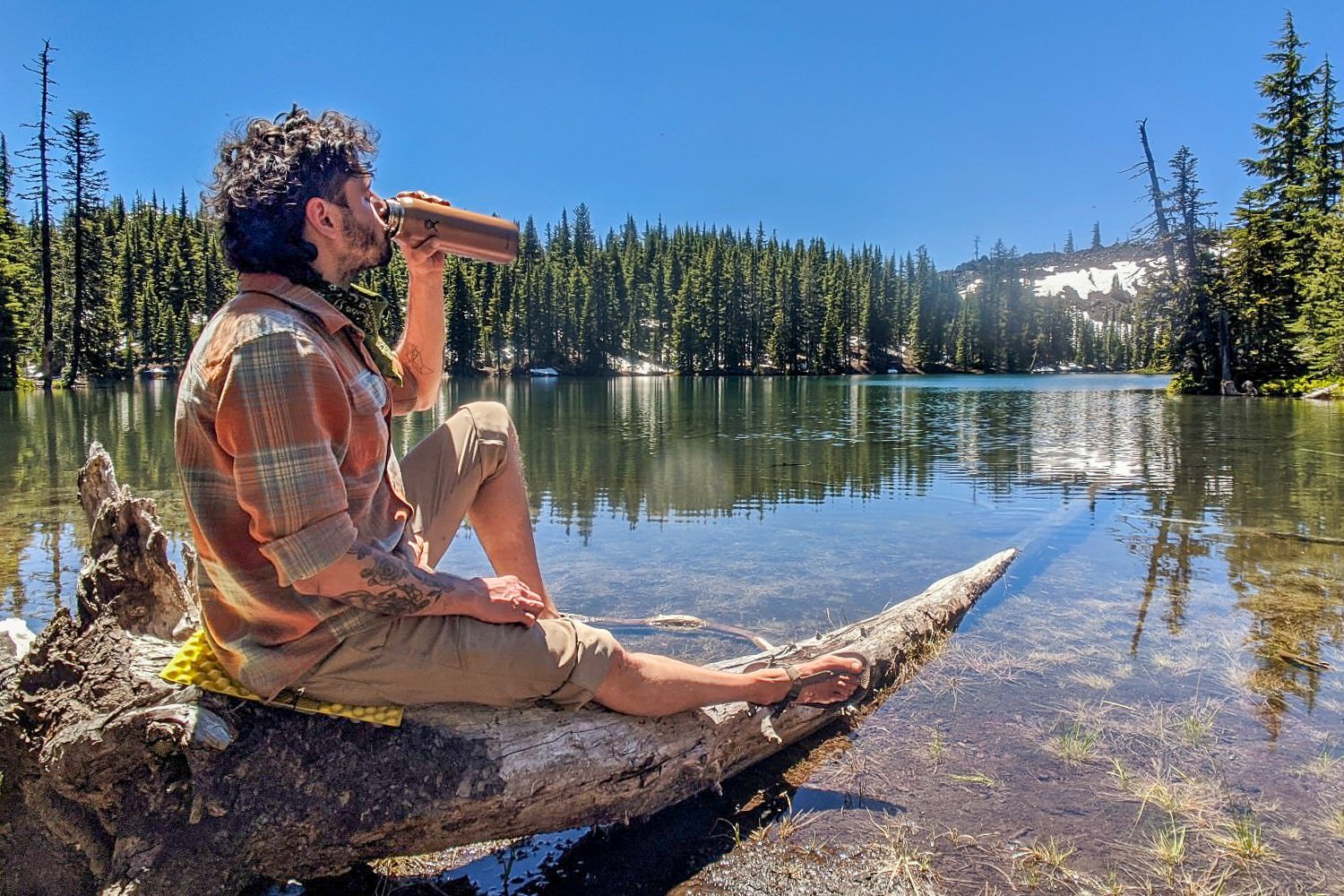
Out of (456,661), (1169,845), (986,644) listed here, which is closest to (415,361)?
(456,661)

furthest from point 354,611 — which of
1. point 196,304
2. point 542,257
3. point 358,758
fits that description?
point 542,257

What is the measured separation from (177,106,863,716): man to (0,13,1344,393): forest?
0.30 m

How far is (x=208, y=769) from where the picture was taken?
2363mm

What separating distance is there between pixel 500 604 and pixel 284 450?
811 mm

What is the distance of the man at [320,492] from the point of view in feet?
7.06

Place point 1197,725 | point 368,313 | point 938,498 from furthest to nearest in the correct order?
point 938,498, point 1197,725, point 368,313

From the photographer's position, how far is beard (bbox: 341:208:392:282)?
2.52m

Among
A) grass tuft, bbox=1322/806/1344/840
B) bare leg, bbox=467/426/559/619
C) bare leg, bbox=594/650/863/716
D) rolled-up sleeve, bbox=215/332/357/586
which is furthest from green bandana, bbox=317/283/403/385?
grass tuft, bbox=1322/806/1344/840

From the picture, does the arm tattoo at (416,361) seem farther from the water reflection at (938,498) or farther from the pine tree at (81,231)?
the pine tree at (81,231)

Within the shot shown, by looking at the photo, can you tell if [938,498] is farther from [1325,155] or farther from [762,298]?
[762,298]

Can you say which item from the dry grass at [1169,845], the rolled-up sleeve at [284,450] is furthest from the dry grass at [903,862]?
the rolled-up sleeve at [284,450]

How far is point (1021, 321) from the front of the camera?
429ft

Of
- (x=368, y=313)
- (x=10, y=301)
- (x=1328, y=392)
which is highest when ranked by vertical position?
(x=10, y=301)

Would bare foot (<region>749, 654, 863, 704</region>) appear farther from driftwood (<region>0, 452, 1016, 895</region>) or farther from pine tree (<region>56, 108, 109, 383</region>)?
pine tree (<region>56, 108, 109, 383</region>)
